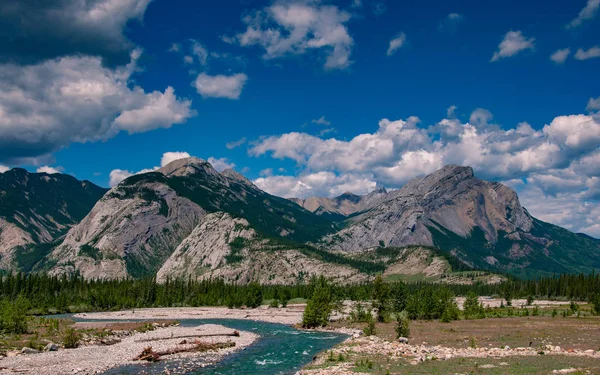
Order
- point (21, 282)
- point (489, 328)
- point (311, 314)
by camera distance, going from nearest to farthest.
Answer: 1. point (489, 328)
2. point (311, 314)
3. point (21, 282)

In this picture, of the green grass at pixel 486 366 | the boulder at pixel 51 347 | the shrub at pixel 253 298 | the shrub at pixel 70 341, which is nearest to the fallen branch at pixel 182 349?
the shrub at pixel 70 341

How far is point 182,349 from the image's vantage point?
62188 millimetres

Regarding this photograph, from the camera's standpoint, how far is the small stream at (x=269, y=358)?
4894 cm

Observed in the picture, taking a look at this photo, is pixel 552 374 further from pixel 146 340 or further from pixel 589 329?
pixel 146 340

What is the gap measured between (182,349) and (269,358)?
1259cm

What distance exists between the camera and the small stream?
Answer: 48.9 meters

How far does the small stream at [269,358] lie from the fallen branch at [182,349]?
2.33 metres

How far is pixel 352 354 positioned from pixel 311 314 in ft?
161

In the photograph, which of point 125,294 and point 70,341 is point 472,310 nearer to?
point 70,341

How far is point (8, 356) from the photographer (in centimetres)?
5366

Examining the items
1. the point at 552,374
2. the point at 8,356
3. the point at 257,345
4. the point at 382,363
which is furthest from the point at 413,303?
the point at 8,356

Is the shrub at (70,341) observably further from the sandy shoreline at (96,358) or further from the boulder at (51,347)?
the boulder at (51,347)

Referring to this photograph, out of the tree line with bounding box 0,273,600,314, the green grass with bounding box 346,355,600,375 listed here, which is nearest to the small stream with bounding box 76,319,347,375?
the green grass with bounding box 346,355,600,375

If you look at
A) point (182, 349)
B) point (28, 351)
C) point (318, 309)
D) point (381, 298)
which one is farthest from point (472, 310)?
point (28, 351)
